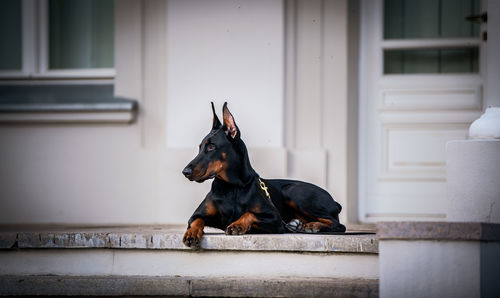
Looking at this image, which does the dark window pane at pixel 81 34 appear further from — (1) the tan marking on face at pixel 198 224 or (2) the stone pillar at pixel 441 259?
(2) the stone pillar at pixel 441 259

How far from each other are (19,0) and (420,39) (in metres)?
3.32

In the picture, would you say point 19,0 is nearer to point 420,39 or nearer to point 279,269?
point 420,39

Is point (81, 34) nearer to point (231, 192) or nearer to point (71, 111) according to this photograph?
point (71, 111)

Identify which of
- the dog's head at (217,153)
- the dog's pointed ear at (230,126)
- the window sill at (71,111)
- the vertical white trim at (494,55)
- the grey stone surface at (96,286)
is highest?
the vertical white trim at (494,55)

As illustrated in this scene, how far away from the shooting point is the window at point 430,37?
19.6 feet

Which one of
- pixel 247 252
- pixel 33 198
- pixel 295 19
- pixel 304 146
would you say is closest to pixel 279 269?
pixel 247 252

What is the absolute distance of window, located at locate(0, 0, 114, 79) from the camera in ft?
20.7

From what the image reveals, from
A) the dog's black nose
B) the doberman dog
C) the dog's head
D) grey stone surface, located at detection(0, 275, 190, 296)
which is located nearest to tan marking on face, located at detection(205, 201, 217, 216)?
the doberman dog

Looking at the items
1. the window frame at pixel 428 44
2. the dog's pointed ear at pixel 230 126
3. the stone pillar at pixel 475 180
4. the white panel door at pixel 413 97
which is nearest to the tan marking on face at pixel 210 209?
the dog's pointed ear at pixel 230 126

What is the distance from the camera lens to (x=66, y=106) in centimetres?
597

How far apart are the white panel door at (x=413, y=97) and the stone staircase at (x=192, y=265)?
2154mm

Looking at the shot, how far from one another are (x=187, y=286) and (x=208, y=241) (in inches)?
9.8

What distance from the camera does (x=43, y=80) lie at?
6293 mm

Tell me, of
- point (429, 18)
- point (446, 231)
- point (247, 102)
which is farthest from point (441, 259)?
point (429, 18)
